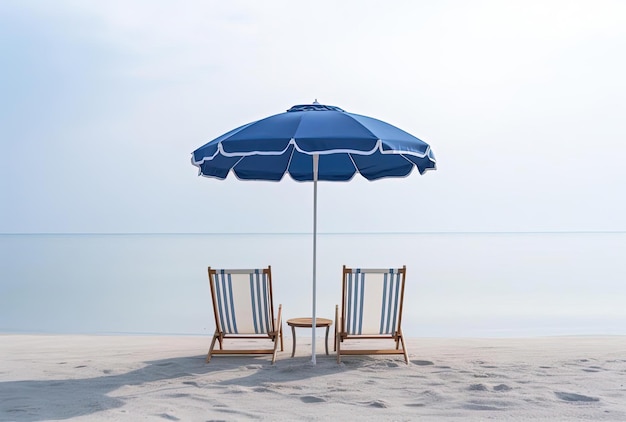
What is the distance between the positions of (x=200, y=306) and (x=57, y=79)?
13.9m

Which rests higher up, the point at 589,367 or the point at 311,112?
the point at 311,112

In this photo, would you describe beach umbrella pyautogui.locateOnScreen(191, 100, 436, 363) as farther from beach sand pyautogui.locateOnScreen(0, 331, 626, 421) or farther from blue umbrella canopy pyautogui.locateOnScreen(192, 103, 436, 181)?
beach sand pyautogui.locateOnScreen(0, 331, 626, 421)

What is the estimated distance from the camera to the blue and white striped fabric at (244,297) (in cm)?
521

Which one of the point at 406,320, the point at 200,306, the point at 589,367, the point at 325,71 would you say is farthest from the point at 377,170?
the point at 325,71

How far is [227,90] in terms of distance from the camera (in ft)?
50.3

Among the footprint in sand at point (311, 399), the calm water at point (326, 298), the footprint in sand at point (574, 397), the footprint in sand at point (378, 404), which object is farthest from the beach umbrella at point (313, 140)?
the calm water at point (326, 298)

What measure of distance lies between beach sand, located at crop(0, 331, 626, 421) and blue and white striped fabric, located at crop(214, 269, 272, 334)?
0.34 metres

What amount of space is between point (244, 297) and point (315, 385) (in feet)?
3.60

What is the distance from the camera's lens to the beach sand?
3.69 m

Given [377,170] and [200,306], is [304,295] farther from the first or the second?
[377,170]

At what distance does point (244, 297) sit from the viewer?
521cm

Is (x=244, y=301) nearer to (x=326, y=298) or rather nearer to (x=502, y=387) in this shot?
(x=502, y=387)

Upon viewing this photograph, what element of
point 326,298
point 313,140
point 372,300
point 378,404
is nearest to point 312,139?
point 313,140

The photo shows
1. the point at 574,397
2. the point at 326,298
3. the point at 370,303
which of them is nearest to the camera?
the point at 574,397
